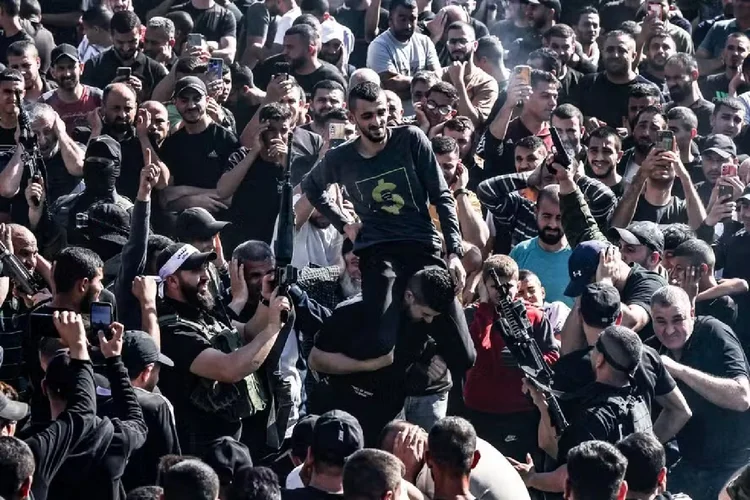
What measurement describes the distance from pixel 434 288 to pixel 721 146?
413 centimetres

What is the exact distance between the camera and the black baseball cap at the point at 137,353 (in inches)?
281

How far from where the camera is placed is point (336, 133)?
10461 millimetres

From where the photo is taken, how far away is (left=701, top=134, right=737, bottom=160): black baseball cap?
448 inches

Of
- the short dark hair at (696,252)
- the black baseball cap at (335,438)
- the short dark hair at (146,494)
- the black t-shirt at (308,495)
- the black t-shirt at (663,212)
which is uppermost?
the short dark hair at (146,494)

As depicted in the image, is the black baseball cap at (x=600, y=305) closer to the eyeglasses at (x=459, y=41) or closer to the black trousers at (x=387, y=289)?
the black trousers at (x=387, y=289)

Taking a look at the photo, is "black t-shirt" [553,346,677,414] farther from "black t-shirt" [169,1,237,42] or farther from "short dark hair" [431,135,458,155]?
"black t-shirt" [169,1,237,42]

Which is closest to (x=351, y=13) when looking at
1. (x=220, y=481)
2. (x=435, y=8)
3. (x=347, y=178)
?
(x=435, y=8)

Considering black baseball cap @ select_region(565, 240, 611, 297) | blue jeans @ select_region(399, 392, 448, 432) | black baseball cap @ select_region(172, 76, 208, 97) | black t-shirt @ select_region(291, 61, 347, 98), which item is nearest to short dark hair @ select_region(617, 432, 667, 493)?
blue jeans @ select_region(399, 392, 448, 432)

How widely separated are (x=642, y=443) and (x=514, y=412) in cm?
223

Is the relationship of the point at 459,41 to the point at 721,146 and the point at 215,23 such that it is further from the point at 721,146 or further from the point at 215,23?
the point at 721,146

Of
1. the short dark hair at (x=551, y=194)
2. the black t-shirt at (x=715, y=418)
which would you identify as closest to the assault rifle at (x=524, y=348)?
the black t-shirt at (x=715, y=418)

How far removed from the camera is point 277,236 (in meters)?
8.27

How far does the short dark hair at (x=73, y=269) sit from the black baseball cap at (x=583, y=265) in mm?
2722

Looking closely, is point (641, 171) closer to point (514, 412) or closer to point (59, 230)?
point (514, 412)
